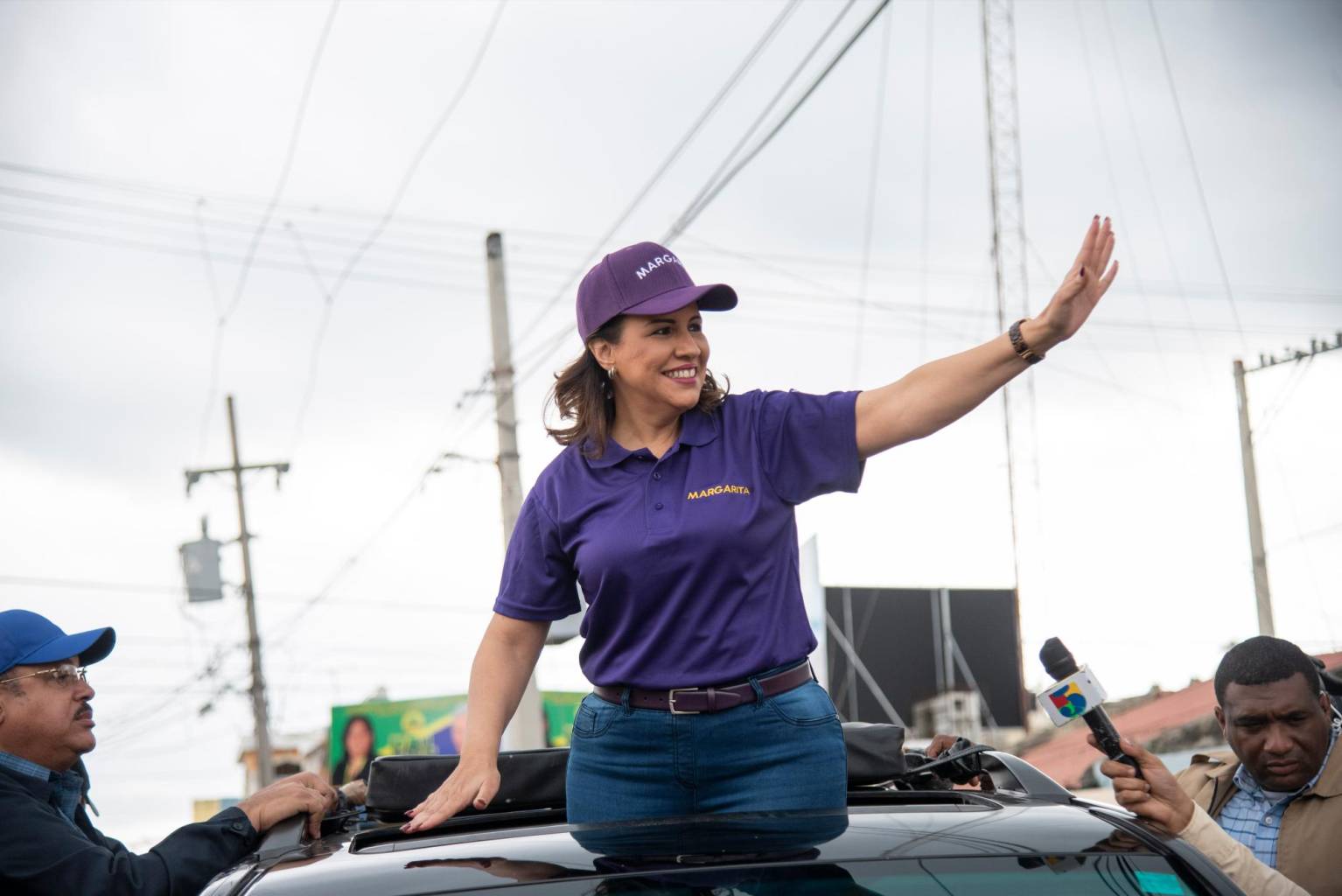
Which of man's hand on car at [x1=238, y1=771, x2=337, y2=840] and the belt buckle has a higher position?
the belt buckle

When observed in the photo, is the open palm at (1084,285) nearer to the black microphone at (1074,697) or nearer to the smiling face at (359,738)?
the black microphone at (1074,697)

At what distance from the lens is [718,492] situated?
3150 millimetres

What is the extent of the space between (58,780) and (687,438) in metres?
2.08

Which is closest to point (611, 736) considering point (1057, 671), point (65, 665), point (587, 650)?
point (587, 650)

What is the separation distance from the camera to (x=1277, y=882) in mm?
3092

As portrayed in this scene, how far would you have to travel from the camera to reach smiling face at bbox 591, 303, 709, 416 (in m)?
3.34

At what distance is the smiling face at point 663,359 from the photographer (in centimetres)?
334

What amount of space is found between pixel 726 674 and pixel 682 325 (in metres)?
0.82

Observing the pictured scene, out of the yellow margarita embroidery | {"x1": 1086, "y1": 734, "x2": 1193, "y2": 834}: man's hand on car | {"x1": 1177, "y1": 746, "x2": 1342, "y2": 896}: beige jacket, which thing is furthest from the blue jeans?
{"x1": 1177, "y1": 746, "x2": 1342, "y2": 896}: beige jacket

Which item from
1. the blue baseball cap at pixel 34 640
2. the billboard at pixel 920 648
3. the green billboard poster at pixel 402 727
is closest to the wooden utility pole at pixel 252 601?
the green billboard poster at pixel 402 727

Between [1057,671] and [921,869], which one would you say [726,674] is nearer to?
[1057,671]

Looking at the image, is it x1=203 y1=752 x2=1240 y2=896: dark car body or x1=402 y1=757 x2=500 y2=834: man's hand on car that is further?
x1=402 y1=757 x2=500 y2=834: man's hand on car

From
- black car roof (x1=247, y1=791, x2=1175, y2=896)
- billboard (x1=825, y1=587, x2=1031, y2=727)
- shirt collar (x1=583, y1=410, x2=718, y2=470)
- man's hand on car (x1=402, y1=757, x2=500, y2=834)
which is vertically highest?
shirt collar (x1=583, y1=410, x2=718, y2=470)

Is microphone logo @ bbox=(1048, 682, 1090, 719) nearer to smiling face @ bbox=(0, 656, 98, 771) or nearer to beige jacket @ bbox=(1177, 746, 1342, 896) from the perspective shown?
beige jacket @ bbox=(1177, 746, 1342, 896)
